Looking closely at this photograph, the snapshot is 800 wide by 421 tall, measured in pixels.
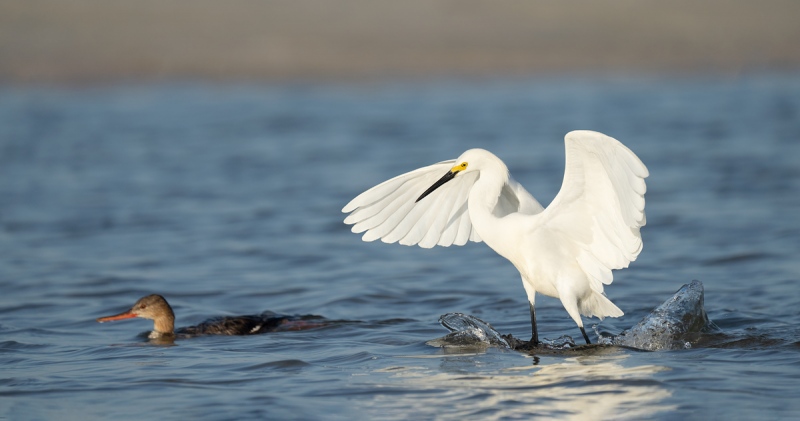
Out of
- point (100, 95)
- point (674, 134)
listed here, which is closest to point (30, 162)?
point (100, 95)

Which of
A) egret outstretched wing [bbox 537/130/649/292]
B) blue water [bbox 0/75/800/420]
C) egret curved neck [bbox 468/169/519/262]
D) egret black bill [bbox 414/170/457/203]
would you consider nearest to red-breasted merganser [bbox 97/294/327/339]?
blue water [bbox 0/75/800/420]

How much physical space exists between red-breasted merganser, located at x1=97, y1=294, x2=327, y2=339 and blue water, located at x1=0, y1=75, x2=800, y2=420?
0.17 meters

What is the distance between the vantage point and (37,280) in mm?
11289

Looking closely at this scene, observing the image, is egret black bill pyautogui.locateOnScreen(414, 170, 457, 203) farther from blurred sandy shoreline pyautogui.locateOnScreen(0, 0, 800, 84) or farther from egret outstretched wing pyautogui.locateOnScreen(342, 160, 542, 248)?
blurred sandy shoreline pyautogui.locateOnScreen(0, 0, 800, 84)

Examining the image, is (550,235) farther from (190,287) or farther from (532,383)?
(190,287)

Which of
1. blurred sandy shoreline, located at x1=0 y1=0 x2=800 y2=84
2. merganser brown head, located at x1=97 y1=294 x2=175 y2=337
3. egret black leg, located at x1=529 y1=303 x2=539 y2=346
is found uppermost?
blurred sandy shoreline, located at x1=0 y1=0 x2=800 y2=84

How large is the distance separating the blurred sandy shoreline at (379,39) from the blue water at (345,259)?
130 cm

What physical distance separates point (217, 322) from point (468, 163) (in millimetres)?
2706

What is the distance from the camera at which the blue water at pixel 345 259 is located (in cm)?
704

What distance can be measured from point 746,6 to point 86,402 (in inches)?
1002

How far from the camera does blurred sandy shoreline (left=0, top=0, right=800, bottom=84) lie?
26375 mm

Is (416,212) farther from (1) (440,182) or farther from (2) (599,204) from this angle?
(2) (599,204)

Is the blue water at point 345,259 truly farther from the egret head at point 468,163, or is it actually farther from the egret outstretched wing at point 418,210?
the egret head at point 468,163

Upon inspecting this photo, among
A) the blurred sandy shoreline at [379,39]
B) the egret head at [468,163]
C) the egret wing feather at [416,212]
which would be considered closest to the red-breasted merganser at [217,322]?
the egret wing feather at [416,212]
